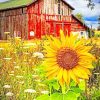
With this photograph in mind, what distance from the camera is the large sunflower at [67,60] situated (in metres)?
2.98

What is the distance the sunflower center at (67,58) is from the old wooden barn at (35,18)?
3600 cm

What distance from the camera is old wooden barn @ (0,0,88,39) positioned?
4059 centimetres

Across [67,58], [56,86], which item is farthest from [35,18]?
[67,58]

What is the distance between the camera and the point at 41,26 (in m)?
41.0

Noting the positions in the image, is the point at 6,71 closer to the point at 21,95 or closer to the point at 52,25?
the point at 21,95

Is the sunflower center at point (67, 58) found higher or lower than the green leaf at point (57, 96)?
higher

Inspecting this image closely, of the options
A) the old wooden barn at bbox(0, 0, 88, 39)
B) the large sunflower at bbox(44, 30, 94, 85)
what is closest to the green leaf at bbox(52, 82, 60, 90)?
the large sunflower at bbox(44, 30, 94, 85)

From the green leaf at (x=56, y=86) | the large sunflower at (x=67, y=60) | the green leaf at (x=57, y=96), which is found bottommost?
the green leaf at (x=57, y=96)

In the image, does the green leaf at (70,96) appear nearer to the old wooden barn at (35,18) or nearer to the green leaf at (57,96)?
the green leaf at (57,96)

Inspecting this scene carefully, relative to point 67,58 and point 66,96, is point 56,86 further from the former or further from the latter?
point 67,58

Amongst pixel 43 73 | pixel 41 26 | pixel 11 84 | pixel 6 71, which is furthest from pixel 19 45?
pixel 41 26

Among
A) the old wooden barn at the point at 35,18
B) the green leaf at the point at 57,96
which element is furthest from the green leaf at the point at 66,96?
the old wooden barn at the point at 35,18

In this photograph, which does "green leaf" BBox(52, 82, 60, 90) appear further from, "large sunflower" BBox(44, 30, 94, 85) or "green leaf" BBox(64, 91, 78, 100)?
"large sunflower" BBox(44, 30, 94, 85)

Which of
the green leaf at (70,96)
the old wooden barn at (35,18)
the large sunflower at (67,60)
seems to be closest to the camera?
the large sunflower at (67,60)
